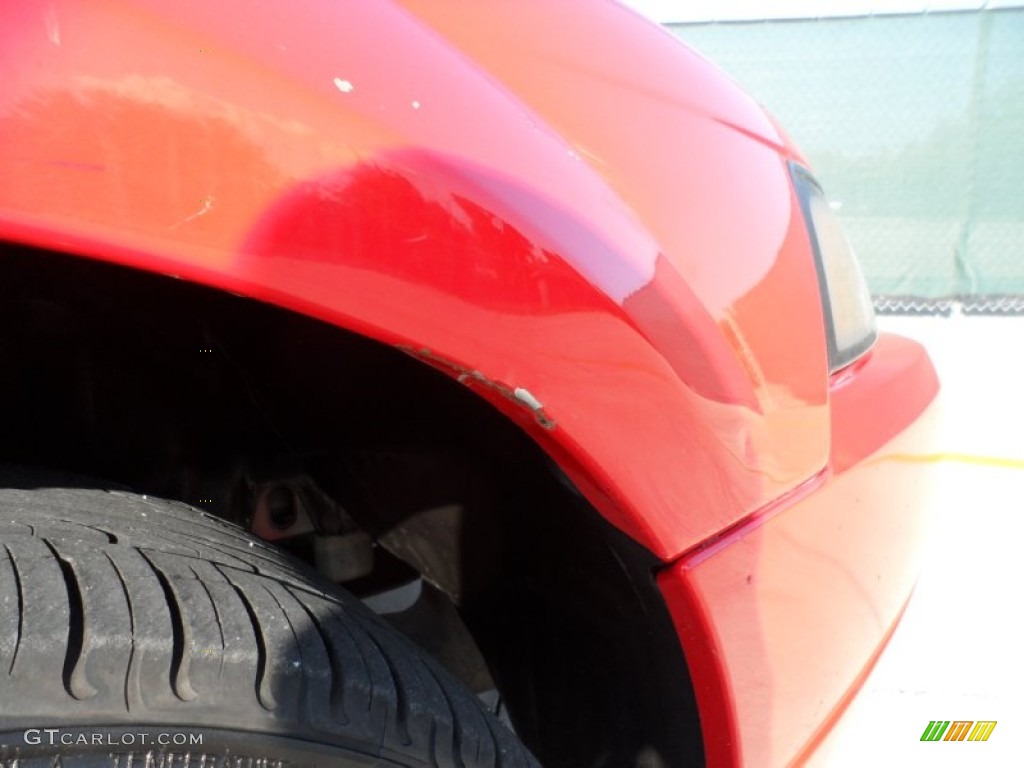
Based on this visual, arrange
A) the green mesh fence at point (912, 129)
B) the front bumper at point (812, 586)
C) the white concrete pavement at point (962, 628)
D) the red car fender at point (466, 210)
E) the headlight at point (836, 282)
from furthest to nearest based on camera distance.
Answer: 1. the green mesh fence at point (912, 129)
2. the white concrete pavement at point (962, 628)
3. the headlight at point (836, 282)
4. the front bumper at point (812, 586)
5. the red car fender at point (466, 210)

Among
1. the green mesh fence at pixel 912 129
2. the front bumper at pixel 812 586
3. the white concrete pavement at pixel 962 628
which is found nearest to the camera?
the front bumper at pixel 812 586

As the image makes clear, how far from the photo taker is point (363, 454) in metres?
1.14

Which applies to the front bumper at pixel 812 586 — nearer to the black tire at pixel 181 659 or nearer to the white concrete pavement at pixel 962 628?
the white concrete pavement at pixel 962 628

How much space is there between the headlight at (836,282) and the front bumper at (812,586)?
1.7 inches

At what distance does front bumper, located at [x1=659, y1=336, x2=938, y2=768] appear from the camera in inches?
37.4

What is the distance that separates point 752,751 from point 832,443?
1.27 ft

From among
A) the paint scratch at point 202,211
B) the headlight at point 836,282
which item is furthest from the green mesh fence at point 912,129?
the paint scratch at point 202,211

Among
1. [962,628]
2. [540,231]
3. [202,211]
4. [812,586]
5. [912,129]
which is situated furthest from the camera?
[912,129]

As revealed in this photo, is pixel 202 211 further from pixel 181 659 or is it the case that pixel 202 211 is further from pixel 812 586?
pixel 812 586

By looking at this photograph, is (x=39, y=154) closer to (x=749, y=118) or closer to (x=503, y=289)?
(x=503, y=289)

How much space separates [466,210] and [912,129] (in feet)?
24.4

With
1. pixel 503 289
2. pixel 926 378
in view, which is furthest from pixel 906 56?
pixel 503 289

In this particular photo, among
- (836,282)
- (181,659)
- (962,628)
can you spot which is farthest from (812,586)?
(962,628)

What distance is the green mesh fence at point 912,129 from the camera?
675cm
